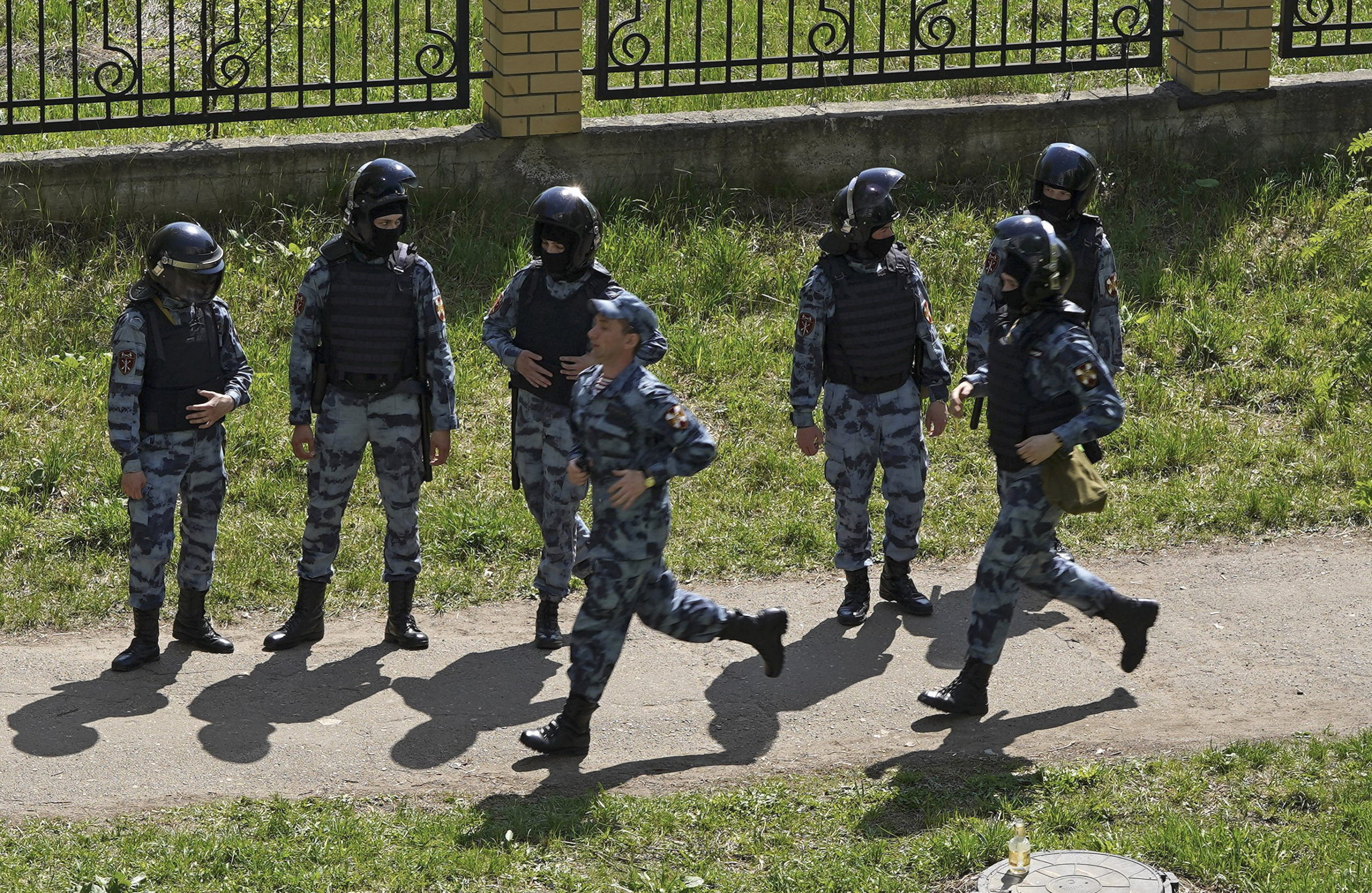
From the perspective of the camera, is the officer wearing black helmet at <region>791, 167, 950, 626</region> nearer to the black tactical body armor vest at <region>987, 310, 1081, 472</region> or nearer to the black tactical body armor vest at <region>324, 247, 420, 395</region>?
the black tactical body armor vest at <region>987, 310, 1081, 472</region>

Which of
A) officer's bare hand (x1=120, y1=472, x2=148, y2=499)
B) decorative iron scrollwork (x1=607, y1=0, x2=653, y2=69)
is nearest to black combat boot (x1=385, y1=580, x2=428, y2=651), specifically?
officer's bare hand (x1=120, y1=472, x2=148, y2=499)

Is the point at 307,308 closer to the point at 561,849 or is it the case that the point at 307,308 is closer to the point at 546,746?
the point at 546,746

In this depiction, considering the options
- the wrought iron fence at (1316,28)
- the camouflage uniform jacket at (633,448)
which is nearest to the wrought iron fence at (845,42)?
the wrought iron fence at (1316,28)

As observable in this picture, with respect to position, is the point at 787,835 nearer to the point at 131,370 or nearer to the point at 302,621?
the point at 302,621

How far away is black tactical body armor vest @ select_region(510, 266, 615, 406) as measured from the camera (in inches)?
297

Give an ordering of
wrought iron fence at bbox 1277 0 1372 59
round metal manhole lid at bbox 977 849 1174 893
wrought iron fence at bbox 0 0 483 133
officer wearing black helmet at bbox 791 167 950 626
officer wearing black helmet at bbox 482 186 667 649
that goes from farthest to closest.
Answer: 1. wrought iron fence at bbox 1277 0 1372 59
2. wrought iron fence at bbox 0 0 483 133
3. officer wearing black helmet at bbox 791 167 950 626
4. officer wearing black helmet at bbox 482 186 667 649
5. round metal manhole lid at bbox 977 849 1174 893

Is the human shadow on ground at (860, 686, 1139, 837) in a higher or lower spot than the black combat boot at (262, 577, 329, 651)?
lower

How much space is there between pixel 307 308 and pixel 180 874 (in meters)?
2.55

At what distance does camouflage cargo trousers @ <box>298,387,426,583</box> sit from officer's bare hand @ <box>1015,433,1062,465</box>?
8.37ft

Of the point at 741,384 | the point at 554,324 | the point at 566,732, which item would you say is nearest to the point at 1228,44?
the point at 741,384

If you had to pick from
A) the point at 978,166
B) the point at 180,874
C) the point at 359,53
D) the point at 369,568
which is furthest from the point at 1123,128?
the point at 180,874

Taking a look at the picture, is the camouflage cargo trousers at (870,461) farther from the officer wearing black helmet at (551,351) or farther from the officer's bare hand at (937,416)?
the officer wearing black helmet at (551,351)

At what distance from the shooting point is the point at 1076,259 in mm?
8172

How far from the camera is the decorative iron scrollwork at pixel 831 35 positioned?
11.7 metres
